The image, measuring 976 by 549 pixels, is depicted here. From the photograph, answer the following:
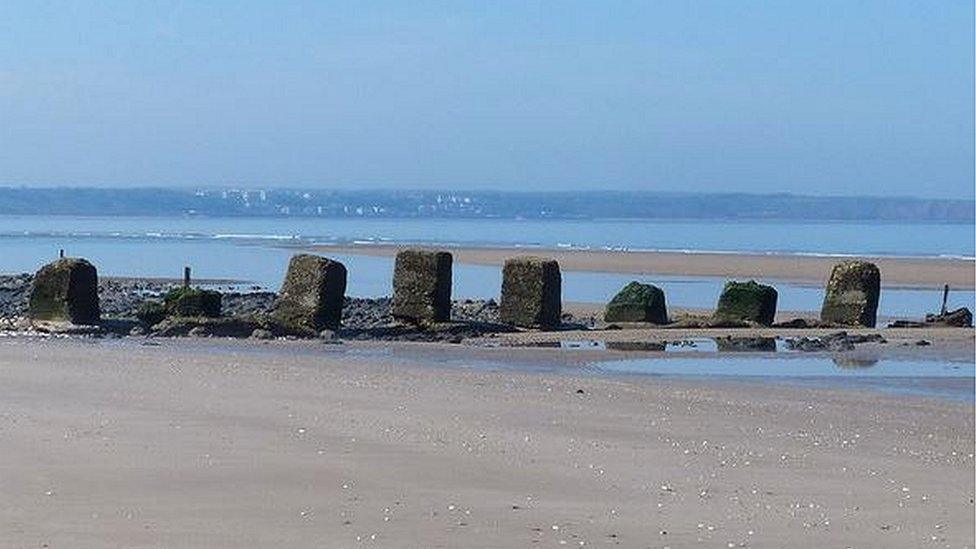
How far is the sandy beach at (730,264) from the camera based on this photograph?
49281mm

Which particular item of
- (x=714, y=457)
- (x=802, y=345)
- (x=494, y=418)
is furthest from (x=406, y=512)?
(x=802, y=345)

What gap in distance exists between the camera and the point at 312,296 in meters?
22.7

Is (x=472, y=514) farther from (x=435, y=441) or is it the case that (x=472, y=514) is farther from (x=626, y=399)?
(x=626, y=399)

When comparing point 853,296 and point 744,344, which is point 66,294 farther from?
point 853,296

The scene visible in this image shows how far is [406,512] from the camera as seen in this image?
8469 mm

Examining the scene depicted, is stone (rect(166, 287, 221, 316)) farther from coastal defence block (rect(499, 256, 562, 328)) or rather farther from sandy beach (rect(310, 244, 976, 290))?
sandy beach (rect(310, 244, 976, 290))

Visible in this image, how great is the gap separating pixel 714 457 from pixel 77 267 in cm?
1314

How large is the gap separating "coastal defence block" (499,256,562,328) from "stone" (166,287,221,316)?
3831mm

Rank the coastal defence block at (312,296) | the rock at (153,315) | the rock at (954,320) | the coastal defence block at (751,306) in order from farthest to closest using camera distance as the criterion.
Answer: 1. the rock at (954,320)
2. the coastal defence block at (751,306)
3. the rock at (153,315)
4. the coastal defence block at (312,296)

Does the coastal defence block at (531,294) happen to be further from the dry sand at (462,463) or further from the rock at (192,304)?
the dry sand at (462,463)

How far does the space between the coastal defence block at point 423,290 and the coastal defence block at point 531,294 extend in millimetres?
1030

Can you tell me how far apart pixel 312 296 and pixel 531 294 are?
3082 mm

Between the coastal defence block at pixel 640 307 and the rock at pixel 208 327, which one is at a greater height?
the coastal defence block at pixel 640 307

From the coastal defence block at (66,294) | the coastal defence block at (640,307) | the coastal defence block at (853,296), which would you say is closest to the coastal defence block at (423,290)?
the coastal defence block at (640,307)
